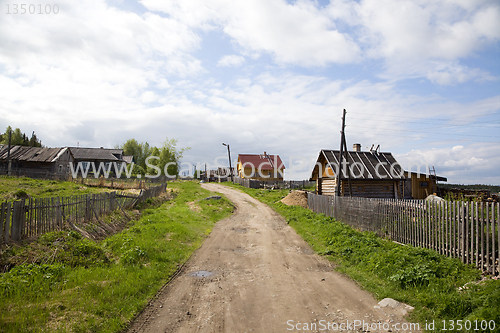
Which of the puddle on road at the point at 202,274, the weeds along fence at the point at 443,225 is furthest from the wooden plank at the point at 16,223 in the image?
the weeds along fence at the point at 443,225

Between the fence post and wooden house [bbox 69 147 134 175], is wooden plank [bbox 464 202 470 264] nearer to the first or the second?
the fence post

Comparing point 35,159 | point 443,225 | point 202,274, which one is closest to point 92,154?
point 35,159

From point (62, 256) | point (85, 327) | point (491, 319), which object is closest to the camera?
point (491, 319)

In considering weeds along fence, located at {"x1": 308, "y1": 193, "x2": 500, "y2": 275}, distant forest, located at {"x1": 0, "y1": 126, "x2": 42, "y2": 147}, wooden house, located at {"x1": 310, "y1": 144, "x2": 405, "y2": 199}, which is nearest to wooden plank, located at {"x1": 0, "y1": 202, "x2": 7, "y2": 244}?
weeds along fence, located at {"x1": 308, "y1": 193, "x2": 500, "y2": 275}

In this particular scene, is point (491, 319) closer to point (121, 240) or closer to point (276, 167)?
point (121, 240)

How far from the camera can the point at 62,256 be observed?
26.4 ft

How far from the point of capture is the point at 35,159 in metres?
42.6

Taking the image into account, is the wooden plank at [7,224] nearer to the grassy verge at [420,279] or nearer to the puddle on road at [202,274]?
the puddle on road at [202,274]

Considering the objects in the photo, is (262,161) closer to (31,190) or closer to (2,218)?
(31,190)

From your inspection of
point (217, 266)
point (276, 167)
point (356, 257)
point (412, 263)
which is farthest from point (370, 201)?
point (276, 167)

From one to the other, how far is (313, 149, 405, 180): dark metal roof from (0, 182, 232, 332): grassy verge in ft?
67.9

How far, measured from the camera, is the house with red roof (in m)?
63.6

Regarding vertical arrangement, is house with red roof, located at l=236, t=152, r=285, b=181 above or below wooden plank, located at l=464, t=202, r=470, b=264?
above

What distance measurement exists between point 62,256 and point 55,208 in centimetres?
298
